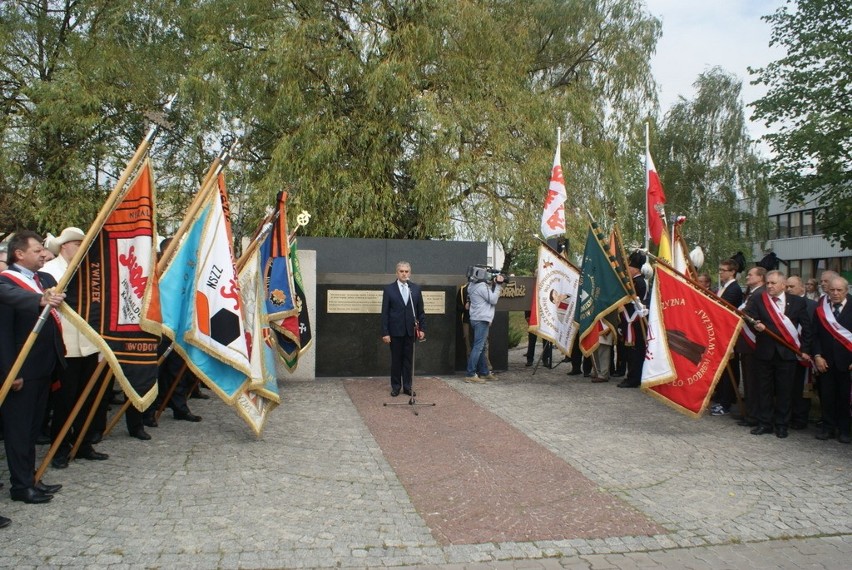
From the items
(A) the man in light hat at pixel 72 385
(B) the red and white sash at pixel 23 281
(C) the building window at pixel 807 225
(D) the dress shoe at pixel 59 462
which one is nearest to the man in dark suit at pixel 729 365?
(A) the man in light hat at pixel 72 385

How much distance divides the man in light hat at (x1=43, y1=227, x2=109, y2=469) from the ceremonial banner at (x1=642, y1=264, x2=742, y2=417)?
596 cm

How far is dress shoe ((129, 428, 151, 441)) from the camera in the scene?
293 inches

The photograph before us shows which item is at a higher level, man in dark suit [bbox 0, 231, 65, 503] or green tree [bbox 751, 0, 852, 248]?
green tree [bbox 751, 0, 852, 248]

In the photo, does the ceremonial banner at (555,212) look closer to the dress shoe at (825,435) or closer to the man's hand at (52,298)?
the dress shoe at (825,435)

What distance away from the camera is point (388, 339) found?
1003cm

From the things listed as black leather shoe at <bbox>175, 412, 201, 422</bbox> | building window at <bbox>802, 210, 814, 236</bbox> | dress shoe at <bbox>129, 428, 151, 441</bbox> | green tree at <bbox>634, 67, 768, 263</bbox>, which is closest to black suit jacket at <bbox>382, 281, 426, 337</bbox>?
black leather shoe at <bbox>175, 412, 201, 422</bbox>

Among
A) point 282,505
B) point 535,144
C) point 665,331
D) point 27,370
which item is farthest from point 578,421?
point 535,144

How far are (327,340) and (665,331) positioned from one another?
5617 millimetres

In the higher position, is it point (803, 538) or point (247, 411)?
point (247, 411)

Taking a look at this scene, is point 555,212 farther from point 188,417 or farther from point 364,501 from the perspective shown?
point 364,501

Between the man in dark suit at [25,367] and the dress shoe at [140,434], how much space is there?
180 centimetres

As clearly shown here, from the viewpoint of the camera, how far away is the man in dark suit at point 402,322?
10188mm

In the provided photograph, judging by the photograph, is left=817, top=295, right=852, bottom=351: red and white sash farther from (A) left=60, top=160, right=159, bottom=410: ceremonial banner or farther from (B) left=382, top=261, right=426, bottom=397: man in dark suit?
(A) left=60, top=160, right=159, bottom=410: ceremonial banner

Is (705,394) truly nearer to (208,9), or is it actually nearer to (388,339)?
(388,339)
